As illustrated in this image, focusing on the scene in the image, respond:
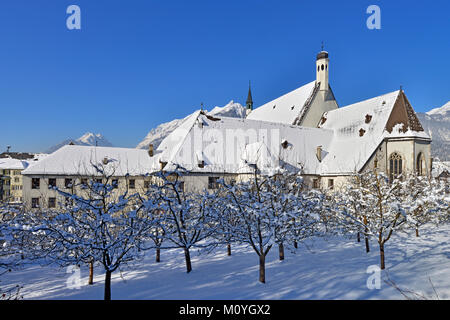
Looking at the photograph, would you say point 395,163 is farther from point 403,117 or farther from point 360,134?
point 403,117

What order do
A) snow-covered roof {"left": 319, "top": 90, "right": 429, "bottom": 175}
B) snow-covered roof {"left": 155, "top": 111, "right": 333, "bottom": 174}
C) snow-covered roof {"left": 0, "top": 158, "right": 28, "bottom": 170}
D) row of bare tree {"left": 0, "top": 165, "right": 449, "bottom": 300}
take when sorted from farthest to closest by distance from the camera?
snow-covered roof {"left": 0, "top": 158, "right": 28, "bottom": 170} → snow-covered roof {"left": 319, "top": 90, "right": 429, "bottom": 175} → snow-covered roof {"left": 155, "top": 111, "right": 333, "bottom": 174} → row of bare tree {"left": 0, "top": 165, "right": 449, "bottom": 300}

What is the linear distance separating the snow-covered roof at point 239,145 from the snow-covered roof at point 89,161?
16.9 ft

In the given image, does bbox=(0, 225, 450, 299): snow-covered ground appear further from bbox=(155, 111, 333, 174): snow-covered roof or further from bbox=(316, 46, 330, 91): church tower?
bbox=(316, 46, 330, 91): church tower

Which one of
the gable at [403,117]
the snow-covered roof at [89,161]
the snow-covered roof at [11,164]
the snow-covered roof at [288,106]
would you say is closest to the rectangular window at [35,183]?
the snow-covered roof at [89,161]

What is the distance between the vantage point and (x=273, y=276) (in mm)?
11281

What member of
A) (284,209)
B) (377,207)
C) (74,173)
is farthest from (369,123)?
(74,173)

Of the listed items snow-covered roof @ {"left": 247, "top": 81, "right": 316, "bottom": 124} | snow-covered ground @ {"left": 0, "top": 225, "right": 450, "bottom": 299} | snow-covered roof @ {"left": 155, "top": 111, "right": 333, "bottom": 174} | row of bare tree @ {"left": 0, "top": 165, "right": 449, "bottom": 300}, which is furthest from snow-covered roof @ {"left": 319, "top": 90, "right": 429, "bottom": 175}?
row of bare tree @ {"left": 0, "top": 165, "right": 449, "bottom": 300}

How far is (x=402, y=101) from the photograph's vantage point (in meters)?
30.2

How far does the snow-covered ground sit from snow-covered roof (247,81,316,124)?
85.6ft

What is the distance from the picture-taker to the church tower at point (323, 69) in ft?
134

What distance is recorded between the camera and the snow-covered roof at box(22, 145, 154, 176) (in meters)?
30.5

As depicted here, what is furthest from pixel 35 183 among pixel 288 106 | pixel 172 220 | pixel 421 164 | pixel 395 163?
pixel 421 164

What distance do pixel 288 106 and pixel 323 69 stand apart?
7.48 meters
